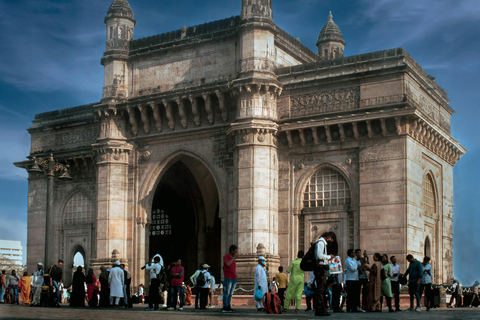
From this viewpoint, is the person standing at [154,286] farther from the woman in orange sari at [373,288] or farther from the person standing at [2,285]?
the person standing at [2,285]

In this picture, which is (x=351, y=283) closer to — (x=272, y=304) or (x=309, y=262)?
(x=272, y=304)

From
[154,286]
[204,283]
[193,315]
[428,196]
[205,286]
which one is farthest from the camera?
[428,196]

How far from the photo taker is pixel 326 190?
97.0 feet

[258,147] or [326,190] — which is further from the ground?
[258,147]

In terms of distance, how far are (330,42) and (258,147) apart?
1163cm

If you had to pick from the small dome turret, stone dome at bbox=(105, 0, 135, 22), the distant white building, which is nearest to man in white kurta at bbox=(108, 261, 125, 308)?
stone dome at bbox=(105, 0, 135, 22)

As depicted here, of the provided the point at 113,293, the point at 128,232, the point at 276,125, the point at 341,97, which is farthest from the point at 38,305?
the point at 341,97

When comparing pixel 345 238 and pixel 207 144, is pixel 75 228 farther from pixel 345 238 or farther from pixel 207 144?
pixel 345 238

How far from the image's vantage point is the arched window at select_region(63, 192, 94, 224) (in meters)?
36.3

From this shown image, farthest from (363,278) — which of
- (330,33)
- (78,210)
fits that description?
(330,33)

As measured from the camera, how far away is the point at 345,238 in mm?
28719

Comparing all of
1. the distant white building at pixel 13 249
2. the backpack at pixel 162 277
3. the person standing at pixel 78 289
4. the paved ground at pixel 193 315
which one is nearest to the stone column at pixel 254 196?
the backpack at pixel 162 277

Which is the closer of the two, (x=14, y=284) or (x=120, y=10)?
(x=14, y=284)

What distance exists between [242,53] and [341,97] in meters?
4.53
